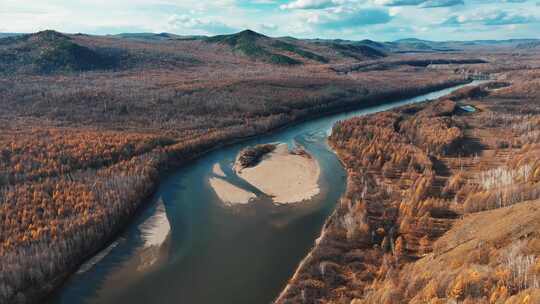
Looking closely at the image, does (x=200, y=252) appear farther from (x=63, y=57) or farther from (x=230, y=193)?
(x=63, y=57)

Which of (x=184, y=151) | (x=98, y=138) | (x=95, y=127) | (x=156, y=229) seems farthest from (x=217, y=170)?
(x=95, y=127)

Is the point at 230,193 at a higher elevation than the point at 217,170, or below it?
below

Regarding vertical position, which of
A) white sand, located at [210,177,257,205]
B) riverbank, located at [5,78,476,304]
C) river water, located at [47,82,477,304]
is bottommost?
river water, located at [47,82,477,304]

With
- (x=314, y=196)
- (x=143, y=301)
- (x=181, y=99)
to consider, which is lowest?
(x=143, y=301)

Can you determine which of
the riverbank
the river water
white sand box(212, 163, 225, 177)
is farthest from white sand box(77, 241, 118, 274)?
white sand box(212, 163, 225, 177)

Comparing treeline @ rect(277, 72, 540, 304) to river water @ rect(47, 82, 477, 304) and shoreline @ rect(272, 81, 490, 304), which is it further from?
river water @ rect(47, 82, 477, 304)

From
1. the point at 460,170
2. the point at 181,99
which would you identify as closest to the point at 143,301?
the point at 460,170

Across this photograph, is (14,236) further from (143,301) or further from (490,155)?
(490,155)
